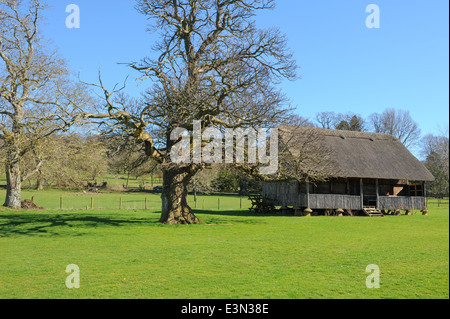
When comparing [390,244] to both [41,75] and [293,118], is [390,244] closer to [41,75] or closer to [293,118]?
[293,118]

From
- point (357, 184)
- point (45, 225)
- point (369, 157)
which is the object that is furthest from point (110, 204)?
point (369, 157)

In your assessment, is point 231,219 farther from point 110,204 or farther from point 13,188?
point 110,204

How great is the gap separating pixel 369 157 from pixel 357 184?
3.09 m

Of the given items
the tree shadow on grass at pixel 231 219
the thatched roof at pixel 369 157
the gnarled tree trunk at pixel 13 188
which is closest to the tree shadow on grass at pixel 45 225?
the tree shadow on grass at pixel 231 219

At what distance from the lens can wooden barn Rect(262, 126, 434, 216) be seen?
33781 mm

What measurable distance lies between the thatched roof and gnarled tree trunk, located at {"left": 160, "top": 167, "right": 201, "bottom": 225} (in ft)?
44.9

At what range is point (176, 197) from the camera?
2356 cm

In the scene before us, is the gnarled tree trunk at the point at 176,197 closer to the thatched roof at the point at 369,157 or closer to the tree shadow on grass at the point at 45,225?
the tree shadow on grass at the point at 45,225

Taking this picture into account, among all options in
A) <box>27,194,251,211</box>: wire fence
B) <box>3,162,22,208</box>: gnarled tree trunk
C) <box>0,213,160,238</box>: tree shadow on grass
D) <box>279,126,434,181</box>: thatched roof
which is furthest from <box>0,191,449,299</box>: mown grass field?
<box>27,194,251,211</box>: wire fence

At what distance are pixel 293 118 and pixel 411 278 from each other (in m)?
13.1

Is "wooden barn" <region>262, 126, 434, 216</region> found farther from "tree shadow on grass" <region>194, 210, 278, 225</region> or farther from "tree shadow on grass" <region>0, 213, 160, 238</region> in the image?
"tree shadow on grass" <region>0, 213, 160, 238</region>

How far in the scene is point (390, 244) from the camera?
1608cm
